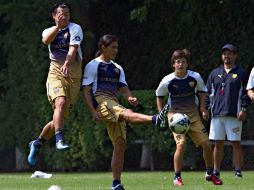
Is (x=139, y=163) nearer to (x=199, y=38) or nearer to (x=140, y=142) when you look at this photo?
(x=140, y=142)

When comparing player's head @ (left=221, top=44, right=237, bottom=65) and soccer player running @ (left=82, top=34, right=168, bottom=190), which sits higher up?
player's head @ (left=221, top=44, right=237, bottom=65)

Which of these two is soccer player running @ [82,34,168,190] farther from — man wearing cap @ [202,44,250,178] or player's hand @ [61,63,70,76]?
man wearing cap @ [202,44,250,178]

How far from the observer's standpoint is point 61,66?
43.0 feet

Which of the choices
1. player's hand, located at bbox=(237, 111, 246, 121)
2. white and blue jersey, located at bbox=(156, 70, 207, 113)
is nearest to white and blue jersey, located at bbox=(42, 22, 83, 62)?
white and blue jersey, located at bbox=(156, 70, 207, 113)

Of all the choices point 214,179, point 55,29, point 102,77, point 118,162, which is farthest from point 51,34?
point 214,179

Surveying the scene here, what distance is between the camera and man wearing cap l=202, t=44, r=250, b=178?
16.2m

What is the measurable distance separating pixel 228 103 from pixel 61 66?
4251 millimetres

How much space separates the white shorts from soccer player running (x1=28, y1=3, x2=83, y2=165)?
3787 millimetres

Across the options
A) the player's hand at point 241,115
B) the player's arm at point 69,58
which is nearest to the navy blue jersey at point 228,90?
the player's hand at point 241,115

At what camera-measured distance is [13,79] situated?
908 inches

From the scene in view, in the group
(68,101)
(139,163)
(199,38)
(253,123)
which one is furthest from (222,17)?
(68,101)

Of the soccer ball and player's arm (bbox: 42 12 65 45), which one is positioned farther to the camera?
player's arm (bbox: 42 12 65 45)

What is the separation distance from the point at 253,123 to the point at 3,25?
6763 mm

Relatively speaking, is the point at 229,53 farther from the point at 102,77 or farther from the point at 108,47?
the point at 102,77
